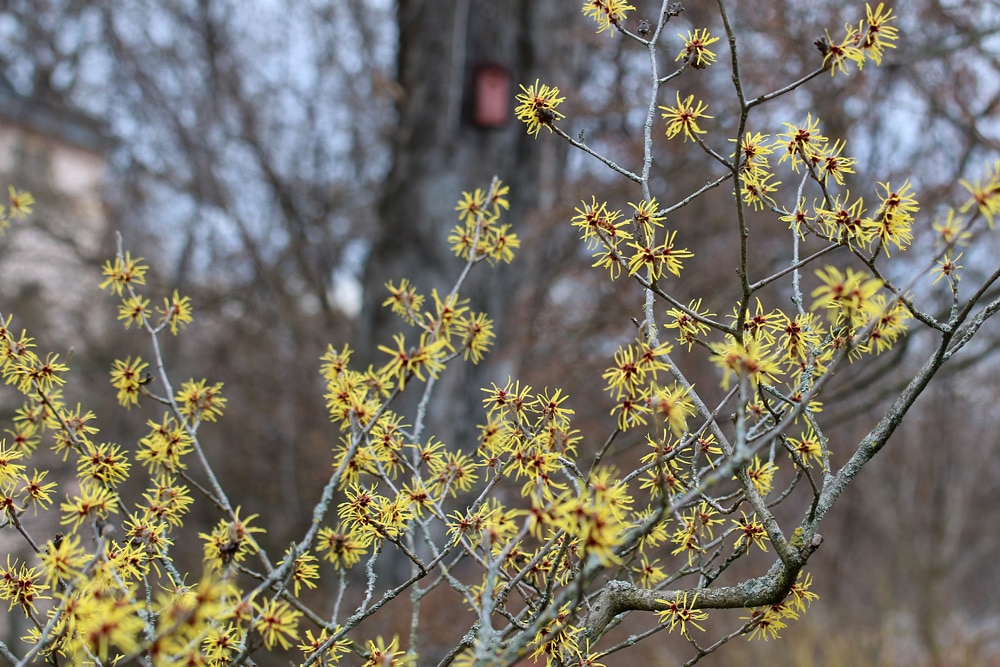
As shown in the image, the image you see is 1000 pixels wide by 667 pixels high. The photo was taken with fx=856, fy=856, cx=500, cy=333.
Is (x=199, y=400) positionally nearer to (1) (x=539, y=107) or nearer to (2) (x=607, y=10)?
(1) (x=539, y=107)

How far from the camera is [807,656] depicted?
315 inches

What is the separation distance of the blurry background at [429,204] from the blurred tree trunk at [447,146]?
0.05 feet

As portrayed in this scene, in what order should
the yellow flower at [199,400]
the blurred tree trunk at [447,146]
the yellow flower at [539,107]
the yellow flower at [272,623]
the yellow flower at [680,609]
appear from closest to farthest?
the yellow flower at [272,623], the yellow flower at [680,609], the yellow flower at [539,107], the yellow flower at [199,400], the blurred tree trunk at [447,146]

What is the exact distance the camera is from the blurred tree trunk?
189 inches

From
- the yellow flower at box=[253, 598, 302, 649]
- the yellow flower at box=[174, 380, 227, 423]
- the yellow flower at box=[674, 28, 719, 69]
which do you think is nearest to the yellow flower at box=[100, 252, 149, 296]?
the yellow flower at box=[174, 380, 227, 423]

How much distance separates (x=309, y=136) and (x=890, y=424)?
873 cm

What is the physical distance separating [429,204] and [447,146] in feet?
1.18

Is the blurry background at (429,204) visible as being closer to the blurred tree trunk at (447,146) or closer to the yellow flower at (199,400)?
the blurred tree trunk at (447,146)

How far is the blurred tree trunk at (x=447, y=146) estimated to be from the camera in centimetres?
481

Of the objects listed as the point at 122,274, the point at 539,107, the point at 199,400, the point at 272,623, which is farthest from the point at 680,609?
the point at 122,274

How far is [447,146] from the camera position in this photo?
4902mm

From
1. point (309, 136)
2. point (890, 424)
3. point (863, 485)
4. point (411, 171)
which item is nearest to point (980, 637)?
point (863, 485)

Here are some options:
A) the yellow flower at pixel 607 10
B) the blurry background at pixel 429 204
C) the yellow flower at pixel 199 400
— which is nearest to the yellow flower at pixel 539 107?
the yellow flower at pixel 607 10

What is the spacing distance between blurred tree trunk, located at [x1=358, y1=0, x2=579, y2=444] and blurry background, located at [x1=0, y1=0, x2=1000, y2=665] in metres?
0.02
